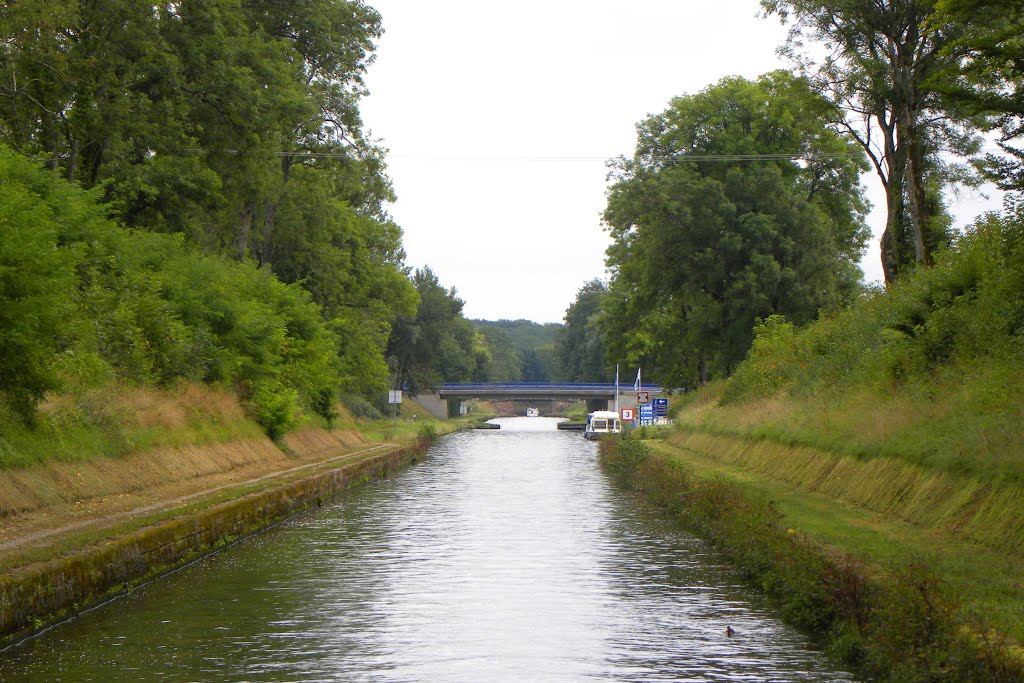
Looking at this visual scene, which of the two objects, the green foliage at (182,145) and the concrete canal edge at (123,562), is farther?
the green foliage at (182,145)

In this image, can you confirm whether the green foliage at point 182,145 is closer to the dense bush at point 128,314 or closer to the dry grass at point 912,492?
the dense bush at point 128,314

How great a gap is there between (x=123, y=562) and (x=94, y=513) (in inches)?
132

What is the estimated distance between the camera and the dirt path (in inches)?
574

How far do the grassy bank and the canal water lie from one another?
0.39 meters

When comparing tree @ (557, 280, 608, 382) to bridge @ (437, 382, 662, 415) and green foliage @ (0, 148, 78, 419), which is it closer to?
bridge @ (437, 382, 662, 415)

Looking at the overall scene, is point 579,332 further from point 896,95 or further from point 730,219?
point 896,95

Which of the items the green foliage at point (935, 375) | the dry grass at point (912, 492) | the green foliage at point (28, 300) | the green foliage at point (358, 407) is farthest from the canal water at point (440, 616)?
the green foliage at point (358, 407)

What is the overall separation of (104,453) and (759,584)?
41.3 feet

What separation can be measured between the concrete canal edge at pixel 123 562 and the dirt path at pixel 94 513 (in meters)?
0.73

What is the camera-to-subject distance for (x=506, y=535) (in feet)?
70.1

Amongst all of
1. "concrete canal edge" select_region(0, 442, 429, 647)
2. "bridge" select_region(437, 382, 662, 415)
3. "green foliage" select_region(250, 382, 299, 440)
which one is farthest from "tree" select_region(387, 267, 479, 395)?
"concrete canal edge" select_region(0, 442, 429, 647)

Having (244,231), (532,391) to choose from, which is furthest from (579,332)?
(244,231)

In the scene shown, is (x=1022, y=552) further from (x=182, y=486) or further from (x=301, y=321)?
(x=301, y=321)

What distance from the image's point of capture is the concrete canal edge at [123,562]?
11773mm
